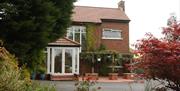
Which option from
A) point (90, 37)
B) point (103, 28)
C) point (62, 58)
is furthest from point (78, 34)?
point (62, 58)

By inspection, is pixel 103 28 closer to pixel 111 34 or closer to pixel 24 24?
pixel 111 34

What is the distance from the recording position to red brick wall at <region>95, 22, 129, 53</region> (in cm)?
4362

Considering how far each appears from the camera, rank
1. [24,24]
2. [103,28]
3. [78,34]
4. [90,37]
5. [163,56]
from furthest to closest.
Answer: [103,28] < [78,34] < [90,37] < [24,24] < [163,56]

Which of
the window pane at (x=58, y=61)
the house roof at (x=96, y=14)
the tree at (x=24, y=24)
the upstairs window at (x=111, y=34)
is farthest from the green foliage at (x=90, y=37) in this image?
the tree at (x=24, y=24)

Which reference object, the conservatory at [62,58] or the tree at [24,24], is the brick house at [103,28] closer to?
the conservatory at [62,58]

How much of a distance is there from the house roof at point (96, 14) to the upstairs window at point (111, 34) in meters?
1.26

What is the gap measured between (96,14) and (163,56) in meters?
31.0

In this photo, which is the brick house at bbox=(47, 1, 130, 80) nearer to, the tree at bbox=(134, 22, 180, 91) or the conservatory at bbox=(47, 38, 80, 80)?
the conservatory at bbox=(47, 38, 80, 80)

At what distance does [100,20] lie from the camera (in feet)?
144

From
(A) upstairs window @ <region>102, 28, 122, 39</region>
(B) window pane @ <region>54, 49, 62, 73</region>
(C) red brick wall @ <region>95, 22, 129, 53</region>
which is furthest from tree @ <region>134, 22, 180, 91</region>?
(A) upstairs window @ <region>102, 28, 122, 39</region>

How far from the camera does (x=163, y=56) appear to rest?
14516 mm

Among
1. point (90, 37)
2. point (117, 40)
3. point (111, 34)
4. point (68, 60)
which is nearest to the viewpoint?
point (68, 60)

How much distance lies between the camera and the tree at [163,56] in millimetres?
14373

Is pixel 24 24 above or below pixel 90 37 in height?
below
